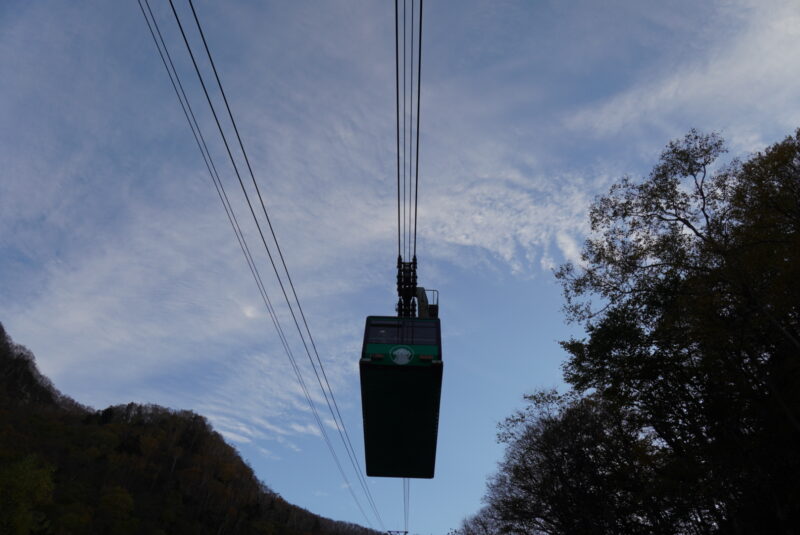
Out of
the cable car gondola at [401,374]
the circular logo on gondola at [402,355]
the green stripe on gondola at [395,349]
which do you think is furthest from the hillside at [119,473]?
the circular logo on gondola at [402,355]

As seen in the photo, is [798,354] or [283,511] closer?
[798,354]

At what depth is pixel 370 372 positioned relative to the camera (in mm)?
12398

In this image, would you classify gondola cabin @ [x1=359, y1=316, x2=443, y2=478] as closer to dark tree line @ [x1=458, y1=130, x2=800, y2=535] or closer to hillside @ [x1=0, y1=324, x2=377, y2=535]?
dark tree line @ [x1=458, y1=130, x2=800, y2=535]

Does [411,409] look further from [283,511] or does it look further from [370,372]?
[283,511]

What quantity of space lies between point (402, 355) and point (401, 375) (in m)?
0.52

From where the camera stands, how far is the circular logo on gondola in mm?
12180

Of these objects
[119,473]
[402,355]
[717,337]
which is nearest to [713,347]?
[717,337]

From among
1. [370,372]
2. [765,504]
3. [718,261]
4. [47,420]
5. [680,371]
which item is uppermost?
[47,420]

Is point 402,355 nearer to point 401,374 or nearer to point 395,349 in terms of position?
point 395,349

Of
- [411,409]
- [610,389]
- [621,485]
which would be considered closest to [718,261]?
[610,389]

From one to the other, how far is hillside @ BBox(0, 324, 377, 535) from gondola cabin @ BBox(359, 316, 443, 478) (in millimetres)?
44828

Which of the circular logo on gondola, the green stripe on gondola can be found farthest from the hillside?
the circular logo on gondola

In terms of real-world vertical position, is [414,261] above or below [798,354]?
above

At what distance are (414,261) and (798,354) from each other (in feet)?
31.9
